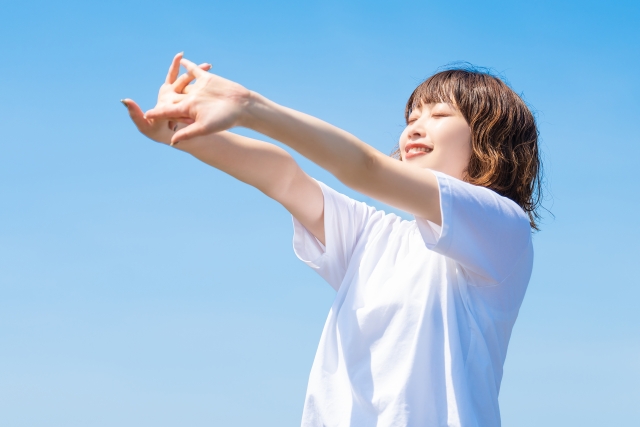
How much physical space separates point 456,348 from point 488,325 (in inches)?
10.6

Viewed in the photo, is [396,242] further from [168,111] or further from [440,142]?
[168,111]

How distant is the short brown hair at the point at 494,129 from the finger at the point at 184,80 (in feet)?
4.59

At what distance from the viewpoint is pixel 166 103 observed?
9.21ft

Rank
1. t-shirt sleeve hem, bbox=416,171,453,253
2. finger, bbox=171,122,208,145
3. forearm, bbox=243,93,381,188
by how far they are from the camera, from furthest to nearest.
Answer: t-shirt sleeve hem, bbox=416,171,453,253 → forearm, bbox=243,93,381,188 → finger, bbox=171,122,208,145

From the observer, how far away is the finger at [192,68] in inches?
108

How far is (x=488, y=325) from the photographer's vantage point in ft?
10.7

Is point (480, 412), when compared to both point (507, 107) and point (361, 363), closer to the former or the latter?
point (361, 363)

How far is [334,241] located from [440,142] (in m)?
0.71

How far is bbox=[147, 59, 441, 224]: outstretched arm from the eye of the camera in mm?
2580

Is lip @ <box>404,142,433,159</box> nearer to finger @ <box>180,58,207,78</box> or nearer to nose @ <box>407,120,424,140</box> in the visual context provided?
nose @ <box>407,120,424,140</box>

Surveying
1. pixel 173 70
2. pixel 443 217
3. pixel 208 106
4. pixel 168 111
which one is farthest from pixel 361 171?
pixel 173 70

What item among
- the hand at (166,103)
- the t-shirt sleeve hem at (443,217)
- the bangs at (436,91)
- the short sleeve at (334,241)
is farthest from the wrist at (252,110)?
the bangs at (436,91)

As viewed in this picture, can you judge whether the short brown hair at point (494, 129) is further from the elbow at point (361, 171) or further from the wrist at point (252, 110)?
the wrist at point (252, 110)

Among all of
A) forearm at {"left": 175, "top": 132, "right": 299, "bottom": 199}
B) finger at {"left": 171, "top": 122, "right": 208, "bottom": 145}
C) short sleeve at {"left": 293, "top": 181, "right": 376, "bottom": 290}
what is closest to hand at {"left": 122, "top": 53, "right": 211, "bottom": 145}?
forearm at {"left": 175, "top": 132, "right": 299, "bottom": 199}
